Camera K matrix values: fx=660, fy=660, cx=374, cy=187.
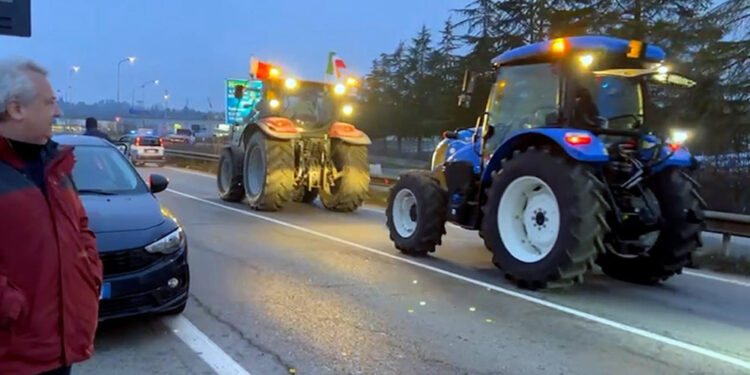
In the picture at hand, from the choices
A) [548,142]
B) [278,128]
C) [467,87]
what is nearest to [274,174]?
[278,128]

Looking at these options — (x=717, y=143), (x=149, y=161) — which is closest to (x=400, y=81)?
(x=149, y=161)

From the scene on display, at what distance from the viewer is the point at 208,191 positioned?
1866cm

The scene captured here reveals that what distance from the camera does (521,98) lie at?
7.98 metres

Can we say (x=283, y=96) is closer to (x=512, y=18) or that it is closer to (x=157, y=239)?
(x=157, y=239)

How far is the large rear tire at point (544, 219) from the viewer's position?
659cm

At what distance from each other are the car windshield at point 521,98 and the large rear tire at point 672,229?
1490 millimetres

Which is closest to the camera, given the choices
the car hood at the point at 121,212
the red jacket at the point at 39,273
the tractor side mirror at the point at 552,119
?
the red jacket at the point at 39,273

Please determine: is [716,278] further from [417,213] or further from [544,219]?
[417,213]

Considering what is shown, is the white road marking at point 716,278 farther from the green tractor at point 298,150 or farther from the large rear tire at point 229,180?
the large rear tire at point 229,180

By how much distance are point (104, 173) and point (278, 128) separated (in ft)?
25.0

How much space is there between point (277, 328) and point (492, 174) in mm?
3428

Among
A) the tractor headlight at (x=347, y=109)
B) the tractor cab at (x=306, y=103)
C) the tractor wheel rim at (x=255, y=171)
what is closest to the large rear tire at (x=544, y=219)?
the tractor wheel rim at (x=255, y=171)

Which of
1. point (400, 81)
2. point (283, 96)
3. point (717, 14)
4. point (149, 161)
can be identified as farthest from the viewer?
point (400, 81)

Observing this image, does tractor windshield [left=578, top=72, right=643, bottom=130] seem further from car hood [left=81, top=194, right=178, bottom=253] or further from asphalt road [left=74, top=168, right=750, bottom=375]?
car hood [left=81, top=194, right=178, bottom=253]
